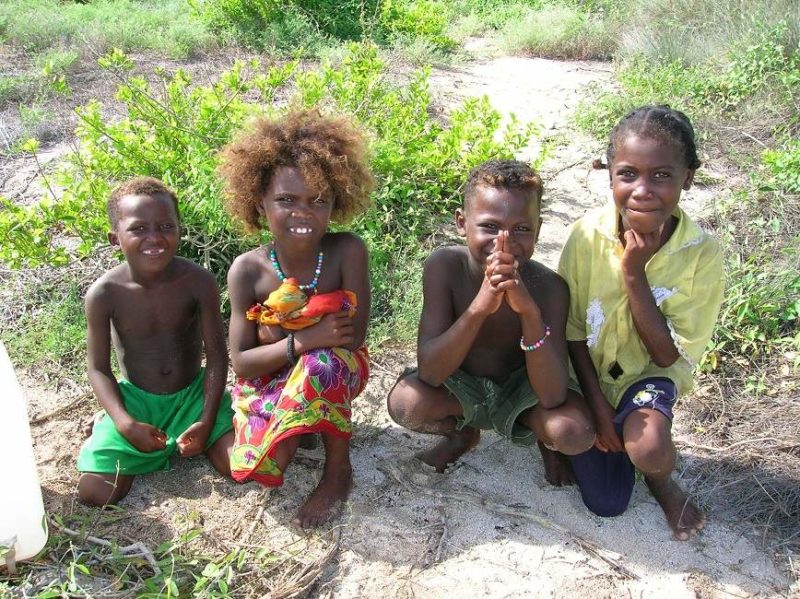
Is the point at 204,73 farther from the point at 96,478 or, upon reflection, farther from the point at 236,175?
the point at 96,478

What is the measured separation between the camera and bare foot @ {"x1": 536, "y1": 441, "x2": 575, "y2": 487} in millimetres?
2617

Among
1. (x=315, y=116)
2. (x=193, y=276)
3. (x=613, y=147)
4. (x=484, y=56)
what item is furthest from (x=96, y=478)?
(x=484, y=56)

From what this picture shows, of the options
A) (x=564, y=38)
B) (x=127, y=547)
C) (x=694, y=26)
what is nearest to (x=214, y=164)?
(x=127, y=547)

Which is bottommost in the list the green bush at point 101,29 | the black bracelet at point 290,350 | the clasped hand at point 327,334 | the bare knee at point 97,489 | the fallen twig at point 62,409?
the fallen twig at point 62,409

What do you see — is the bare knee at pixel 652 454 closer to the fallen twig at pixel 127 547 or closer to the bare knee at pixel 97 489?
the fallen twig at pixel 127 547

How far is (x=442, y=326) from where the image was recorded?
2.44 metres

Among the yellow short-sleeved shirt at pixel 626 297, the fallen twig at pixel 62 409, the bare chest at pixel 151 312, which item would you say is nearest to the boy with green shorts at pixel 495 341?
the yellow short-sleeved shirt at pixel 626 297

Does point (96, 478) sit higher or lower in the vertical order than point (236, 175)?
lower

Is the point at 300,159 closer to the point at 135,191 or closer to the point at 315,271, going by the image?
the point at 315,271

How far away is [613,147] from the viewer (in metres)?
2.34

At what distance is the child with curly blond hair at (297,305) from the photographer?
2406 mm

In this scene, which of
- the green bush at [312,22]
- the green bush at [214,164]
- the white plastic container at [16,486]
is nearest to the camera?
the white plastic container at [16,486]

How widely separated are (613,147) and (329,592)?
5.10ft

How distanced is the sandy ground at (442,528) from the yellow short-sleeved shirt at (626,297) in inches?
17.4
